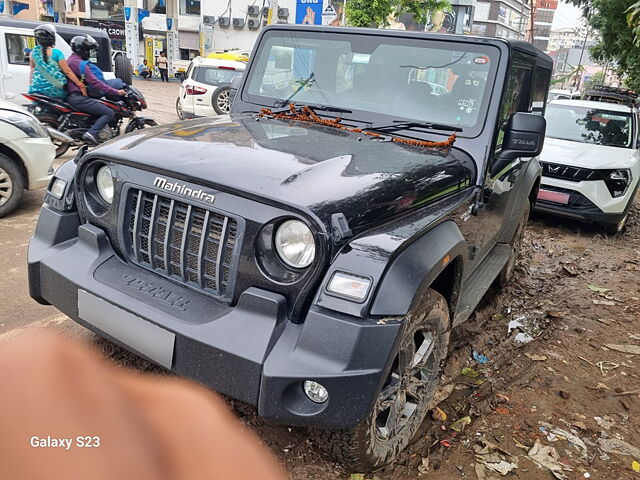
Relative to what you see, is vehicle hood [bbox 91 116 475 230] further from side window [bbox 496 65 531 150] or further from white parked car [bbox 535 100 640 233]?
white parked car [bbox 535 100 640 233]

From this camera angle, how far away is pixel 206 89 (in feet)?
37.5

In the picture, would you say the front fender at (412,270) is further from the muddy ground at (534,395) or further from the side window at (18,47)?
the side window at (18,47)

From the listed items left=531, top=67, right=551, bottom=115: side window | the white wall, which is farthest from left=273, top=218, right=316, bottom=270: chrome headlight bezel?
the white wall

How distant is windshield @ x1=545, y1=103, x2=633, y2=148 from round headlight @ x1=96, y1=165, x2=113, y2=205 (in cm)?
687

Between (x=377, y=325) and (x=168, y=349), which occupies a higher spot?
(x=377, y=325)

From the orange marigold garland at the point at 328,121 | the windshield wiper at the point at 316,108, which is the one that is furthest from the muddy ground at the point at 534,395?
the windshield wiper at the point at 316,108

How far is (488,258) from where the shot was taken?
12.7 ft

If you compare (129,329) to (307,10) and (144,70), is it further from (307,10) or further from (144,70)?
(144,70)

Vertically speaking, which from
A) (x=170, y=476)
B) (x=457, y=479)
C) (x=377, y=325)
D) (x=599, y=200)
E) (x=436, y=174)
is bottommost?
(x=457, y=479)

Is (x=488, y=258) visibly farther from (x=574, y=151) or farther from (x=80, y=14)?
(x=80, y=14)

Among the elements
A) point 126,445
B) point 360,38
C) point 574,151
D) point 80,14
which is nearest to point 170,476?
point 126,445

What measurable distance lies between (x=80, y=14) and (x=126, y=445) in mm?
40632

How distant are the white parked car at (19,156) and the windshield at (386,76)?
2762mm

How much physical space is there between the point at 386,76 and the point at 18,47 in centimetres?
908
